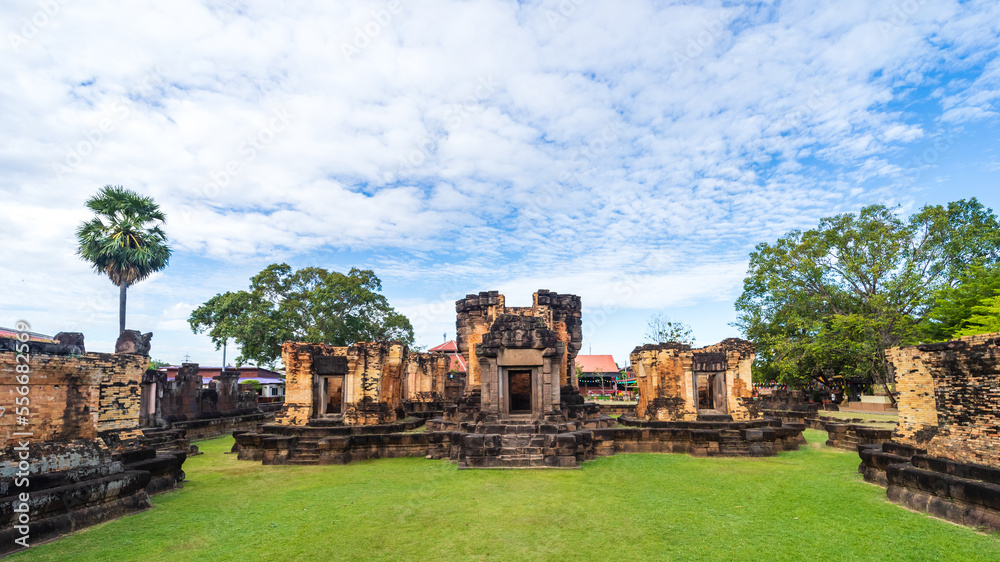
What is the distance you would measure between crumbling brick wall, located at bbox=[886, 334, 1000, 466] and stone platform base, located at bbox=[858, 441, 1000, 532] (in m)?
0.25

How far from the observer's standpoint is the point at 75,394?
751 cm

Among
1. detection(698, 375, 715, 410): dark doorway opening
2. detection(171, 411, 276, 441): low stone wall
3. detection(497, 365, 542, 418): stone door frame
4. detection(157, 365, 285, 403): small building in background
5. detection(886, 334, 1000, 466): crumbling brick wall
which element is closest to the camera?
detection(886, 334, 1000, 466): crumbling brick wall

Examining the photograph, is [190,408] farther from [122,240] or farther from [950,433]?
[950,433]

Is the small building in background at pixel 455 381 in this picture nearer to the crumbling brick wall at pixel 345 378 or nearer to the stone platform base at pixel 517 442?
the crumbling brick wall at pixel 345 378

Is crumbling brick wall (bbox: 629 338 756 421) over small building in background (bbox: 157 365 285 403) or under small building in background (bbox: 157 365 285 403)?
over

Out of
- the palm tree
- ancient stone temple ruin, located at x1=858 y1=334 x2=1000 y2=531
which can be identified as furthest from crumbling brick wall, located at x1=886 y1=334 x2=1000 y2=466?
the palm tree

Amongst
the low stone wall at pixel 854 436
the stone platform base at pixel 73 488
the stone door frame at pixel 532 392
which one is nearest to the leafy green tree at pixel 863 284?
the low stone wall at pixel 854 436

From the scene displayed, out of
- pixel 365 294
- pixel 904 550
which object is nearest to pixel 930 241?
pixel 904 550

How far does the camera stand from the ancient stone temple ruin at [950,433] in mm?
6598

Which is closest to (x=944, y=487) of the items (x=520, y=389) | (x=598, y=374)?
(x=520, y=389)

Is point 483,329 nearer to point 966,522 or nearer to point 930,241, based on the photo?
point 966,522

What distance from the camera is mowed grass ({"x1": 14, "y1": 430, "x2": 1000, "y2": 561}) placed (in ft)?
18.9

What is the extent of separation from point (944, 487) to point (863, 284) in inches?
883

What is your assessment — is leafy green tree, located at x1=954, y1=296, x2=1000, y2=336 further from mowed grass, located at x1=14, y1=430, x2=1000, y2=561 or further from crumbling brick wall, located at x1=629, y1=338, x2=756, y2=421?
mowed grass, located at x1=14, y1=430, x2=1000, y2=561
